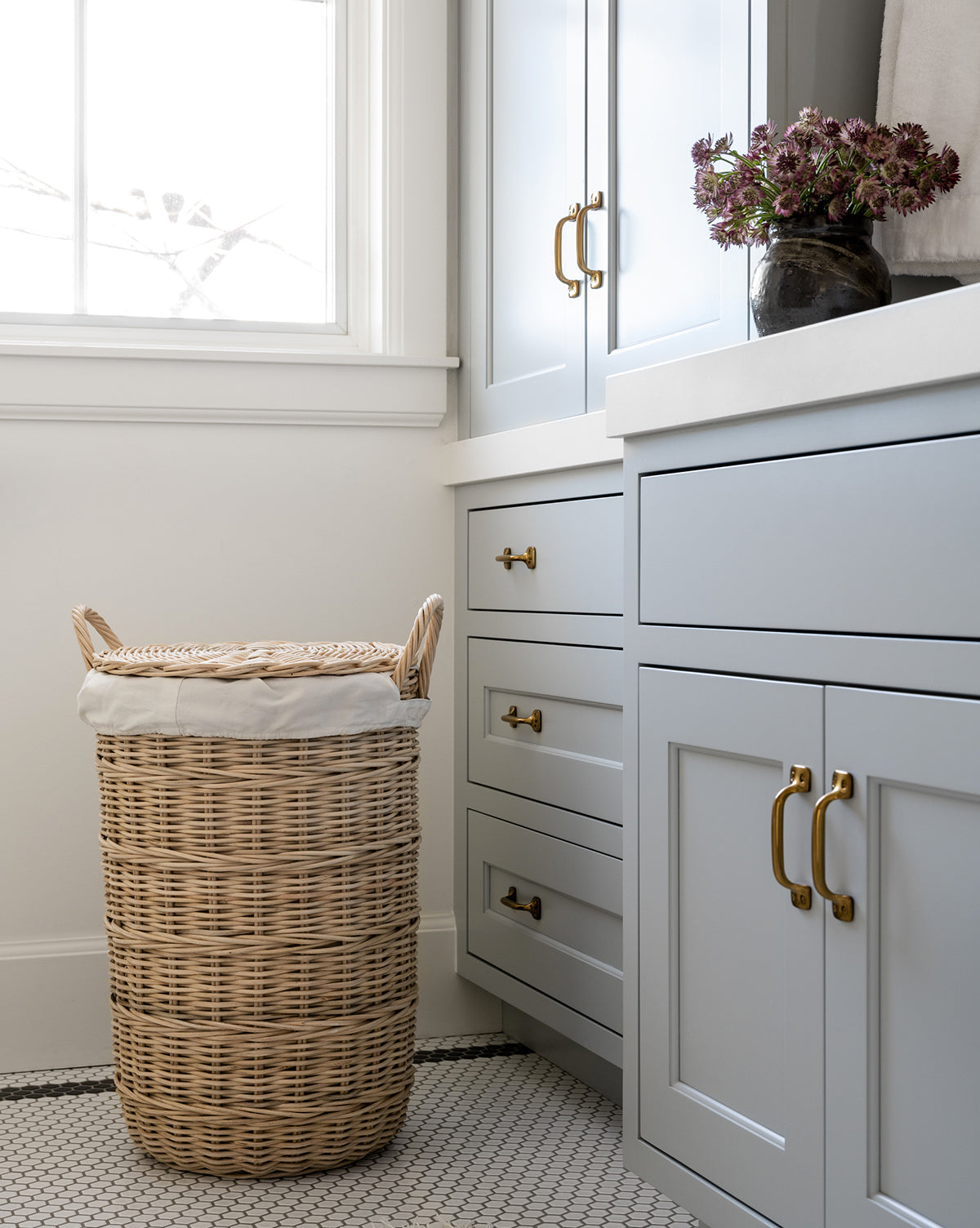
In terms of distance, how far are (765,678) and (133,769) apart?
0.82m

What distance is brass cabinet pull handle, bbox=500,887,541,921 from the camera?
189 cm

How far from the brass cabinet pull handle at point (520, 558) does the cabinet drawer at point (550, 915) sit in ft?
1.27

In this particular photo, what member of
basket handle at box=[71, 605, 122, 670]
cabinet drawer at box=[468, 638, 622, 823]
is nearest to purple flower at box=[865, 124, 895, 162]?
cabinet drawer at box=[468, 638, 622, 823]

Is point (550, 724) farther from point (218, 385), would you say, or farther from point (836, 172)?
point (836, 172)

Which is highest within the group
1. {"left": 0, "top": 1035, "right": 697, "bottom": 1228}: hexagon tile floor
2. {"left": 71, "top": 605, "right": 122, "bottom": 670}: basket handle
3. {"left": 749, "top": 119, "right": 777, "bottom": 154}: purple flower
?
{"left": 749, "top": 119, "right": 777, "bottom": 154}: purple flower

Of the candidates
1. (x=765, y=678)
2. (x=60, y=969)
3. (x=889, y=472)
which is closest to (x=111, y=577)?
(x=60, y=969)

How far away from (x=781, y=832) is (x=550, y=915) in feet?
2.71

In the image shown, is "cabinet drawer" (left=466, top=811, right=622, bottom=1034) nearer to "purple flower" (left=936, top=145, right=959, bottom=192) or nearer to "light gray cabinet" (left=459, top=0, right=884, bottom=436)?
"light gray cabinet" (left=459, top=0, right=884, bottom=436)

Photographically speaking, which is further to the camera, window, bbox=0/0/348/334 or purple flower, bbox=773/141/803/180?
window, bbox=0/0/348/334

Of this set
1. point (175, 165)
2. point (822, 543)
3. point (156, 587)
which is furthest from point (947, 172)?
point (175, 165)

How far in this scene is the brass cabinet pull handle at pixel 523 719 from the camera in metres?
1.88

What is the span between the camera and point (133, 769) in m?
1.59

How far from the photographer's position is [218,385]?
6.91 ft

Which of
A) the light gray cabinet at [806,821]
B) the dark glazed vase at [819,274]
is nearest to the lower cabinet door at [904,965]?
the light gray cabinet at [806,821]
